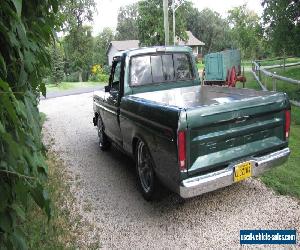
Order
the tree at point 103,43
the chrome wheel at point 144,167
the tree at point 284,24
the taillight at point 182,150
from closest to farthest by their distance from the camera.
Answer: the taillight at point 182,150 → the chrome wheel at point 144,167 → the tree at point 284,24 → the tree at point 103,43

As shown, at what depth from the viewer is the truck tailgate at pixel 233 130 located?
4.35m

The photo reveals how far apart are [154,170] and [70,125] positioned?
301 inches

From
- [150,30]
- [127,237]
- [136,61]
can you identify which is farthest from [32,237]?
[150,30]

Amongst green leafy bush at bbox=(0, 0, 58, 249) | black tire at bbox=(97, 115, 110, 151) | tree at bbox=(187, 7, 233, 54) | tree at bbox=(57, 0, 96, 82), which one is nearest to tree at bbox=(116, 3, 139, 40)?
tree at bbox=(187, 7, 233, 54)

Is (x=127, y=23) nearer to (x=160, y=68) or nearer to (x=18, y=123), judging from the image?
(x=160, y=68)

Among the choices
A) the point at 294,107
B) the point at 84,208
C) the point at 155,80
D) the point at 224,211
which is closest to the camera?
the point at 224,211

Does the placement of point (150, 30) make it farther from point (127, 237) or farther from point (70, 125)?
point (127, 237)

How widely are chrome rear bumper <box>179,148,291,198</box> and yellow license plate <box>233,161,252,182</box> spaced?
0.05 metres

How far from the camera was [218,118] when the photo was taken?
4.46m

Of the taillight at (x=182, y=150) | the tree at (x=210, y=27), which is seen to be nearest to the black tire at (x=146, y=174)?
the taillight at (x=182, y=150)

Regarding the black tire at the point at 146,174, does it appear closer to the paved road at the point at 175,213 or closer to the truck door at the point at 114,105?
the paved road at the point at 175,213

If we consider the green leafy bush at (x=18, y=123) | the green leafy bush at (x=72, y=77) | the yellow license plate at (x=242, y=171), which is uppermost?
the green leafy bush at (x=18, y=123)

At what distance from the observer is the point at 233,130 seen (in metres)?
4.66

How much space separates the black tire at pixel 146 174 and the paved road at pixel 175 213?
0.54ft
